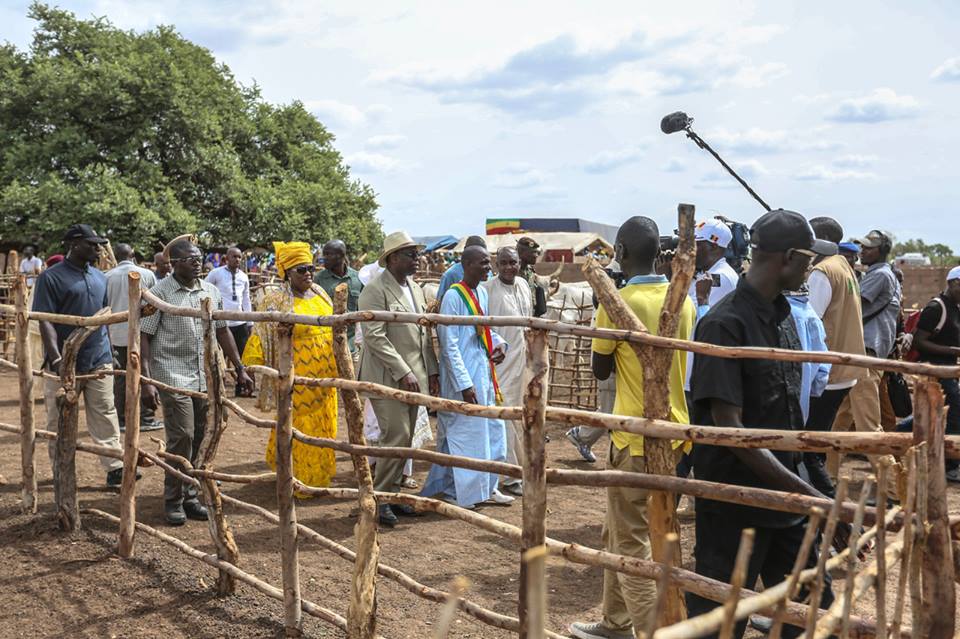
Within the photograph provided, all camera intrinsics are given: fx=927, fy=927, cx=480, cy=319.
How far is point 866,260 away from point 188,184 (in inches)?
841

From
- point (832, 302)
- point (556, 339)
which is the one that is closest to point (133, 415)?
point (832, 302)

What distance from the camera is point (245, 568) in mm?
4922

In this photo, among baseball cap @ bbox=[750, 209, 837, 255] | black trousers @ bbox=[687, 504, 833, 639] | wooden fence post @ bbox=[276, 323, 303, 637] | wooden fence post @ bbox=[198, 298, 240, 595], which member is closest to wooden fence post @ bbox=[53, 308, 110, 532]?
wooden fence post @ bbox=[198, 298, 240, 595]

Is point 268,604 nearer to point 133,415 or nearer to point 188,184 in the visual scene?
point 133,415

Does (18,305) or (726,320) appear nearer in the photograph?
(726,320)

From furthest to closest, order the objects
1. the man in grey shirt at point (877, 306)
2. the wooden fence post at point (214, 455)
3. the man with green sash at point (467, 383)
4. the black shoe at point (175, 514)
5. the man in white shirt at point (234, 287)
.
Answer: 1. the man in white shirt at point (234, 287)
2. the man in grey shirt at point (877, 306)
3. the man with green sash at point (467, 383)
4. the black shoe at point (175, 514)
5. the wooden fence post at point (214, 455)

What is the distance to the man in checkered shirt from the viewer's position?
5711 millimetres

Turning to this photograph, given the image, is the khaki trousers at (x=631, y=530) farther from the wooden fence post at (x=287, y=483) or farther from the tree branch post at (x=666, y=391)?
the wooden fence post at (x=287, y=483)

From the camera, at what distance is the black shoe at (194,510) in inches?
233

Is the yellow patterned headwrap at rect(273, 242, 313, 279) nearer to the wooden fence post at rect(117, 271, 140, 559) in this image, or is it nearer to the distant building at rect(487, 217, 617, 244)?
the wooden fence post at rect(117, 271, 140, 559)

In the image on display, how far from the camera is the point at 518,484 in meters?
7.11

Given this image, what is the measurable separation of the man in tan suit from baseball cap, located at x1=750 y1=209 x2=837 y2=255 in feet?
10.0

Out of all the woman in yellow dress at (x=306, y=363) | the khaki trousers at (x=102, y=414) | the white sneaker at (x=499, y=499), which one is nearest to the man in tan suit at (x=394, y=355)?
the woman in yellow dress at (x=306, y=363)

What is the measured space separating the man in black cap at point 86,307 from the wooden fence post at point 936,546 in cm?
549
